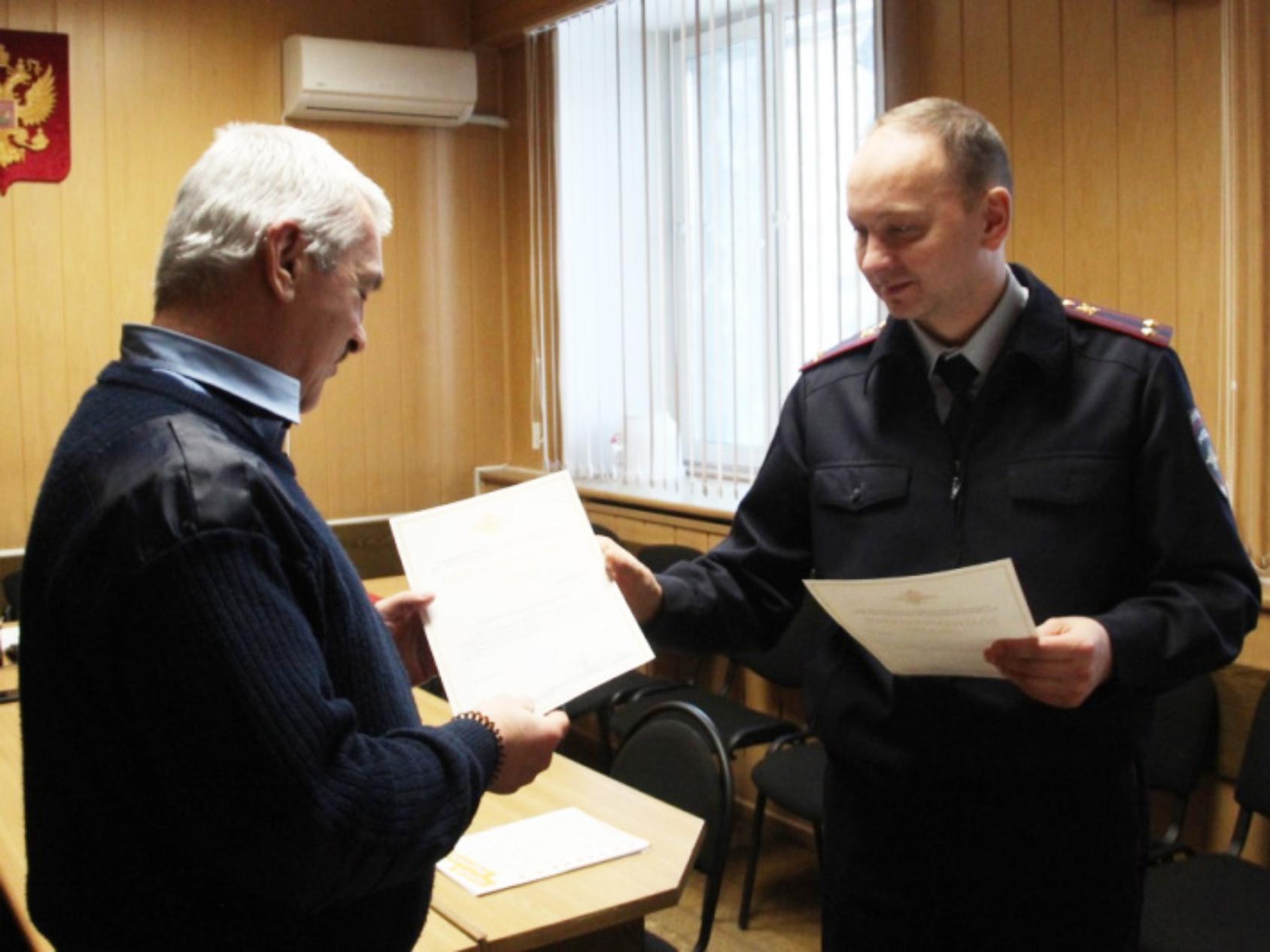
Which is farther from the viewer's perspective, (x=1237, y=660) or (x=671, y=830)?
(x=1237, y=660)

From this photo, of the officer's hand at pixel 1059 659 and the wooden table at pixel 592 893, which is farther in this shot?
the wooden table at pixel 592 893

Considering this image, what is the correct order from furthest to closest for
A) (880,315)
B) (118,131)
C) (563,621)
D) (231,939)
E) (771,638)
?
(118,131)
(880,315)
(771,638)
(563,621)
(231,939)

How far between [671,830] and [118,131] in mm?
3777

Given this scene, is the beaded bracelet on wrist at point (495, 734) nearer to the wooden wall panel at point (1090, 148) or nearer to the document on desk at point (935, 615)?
the document on desk at point (935, 615)

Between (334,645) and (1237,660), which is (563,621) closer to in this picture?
(334,645)

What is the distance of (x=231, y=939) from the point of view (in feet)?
3.94

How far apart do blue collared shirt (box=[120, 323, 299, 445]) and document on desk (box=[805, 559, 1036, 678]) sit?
2.27 ft

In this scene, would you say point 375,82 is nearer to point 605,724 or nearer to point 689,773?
point 605,724

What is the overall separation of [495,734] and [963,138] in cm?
95

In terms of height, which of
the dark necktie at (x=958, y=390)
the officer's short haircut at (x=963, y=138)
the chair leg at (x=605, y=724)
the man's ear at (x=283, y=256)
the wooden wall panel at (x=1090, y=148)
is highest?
the wooden wall panel at (x=1090, y=148)

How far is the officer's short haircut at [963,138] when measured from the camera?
1711 mm

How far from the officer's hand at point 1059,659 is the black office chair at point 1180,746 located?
61.0 inches

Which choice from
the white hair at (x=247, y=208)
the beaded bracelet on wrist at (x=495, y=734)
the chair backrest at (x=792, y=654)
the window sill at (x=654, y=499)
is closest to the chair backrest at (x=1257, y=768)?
the chair backrest at (x=792, y=654)

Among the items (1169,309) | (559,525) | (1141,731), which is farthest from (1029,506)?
(1169,309)
